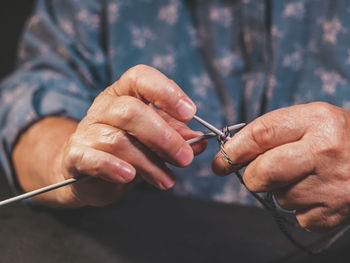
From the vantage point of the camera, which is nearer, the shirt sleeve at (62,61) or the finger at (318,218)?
the finger at (318,218)

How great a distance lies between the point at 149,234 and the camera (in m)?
0.55

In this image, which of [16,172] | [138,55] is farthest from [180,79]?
[16,172]

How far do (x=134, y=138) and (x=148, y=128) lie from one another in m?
0.04

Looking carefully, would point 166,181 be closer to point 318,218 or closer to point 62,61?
point 318,218

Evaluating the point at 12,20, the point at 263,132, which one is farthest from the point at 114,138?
the point at 12,20

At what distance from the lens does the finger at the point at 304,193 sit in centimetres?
38

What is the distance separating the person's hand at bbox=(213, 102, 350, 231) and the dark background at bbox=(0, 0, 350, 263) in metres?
0.16

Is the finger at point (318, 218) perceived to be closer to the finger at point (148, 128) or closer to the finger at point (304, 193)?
the finger at point (304, 193)

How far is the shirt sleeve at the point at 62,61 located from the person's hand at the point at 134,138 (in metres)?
0.26

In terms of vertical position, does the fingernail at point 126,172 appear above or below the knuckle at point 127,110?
below

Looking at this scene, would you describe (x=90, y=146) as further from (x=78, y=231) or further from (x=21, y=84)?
(x=21, y=84)

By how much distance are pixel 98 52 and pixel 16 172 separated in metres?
0.33

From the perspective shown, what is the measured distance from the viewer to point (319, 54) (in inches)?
25.3

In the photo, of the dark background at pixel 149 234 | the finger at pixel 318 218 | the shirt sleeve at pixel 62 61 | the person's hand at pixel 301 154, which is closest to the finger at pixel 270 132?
the person's hand at pixel 301 154
